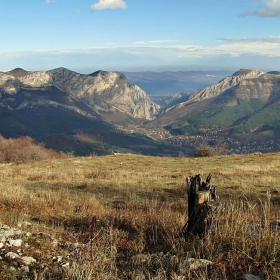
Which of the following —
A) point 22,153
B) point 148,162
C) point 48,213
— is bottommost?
point 22,153

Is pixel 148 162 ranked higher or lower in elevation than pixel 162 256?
lower

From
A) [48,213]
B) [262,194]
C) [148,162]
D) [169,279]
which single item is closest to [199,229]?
[169,279]

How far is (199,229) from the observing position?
5832mm

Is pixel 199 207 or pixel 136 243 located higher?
pixel 199 207

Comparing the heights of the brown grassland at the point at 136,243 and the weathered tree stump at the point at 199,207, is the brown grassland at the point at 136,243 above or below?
below

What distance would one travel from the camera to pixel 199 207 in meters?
6.04

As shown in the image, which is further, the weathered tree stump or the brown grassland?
the weathered tree stump

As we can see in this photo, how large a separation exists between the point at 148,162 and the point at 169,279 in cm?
2750

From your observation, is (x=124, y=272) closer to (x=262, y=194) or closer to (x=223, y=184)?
(x=262, y=194)

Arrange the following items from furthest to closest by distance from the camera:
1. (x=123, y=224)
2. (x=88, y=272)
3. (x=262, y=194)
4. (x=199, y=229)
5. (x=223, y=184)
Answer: (x=223, y=184) < (x=262, y=194) < (x=123, y=224) < (x=199, y=229) < (x=88, y=272)

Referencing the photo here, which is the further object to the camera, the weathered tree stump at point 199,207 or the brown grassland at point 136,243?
the weathered tree stump at point 199,207

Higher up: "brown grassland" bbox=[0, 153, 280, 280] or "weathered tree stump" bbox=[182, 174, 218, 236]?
"weathered tree stump" bbox=[182, 174, 218, 236]

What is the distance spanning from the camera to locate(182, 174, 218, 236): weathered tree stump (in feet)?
18.8

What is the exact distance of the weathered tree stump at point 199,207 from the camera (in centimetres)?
574
